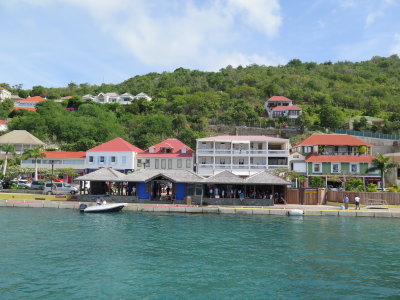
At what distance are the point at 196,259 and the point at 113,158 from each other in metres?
42.4

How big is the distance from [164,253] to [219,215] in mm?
15538

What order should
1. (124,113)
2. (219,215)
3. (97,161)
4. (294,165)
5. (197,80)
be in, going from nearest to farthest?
(219,215) → (294,165) → (97,161) → (124,113) → (197,80)

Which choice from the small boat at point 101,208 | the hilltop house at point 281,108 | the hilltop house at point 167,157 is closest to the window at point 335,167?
the hilltop house at point 167,157

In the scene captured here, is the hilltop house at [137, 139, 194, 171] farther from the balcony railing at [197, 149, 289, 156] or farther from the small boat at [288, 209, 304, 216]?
the small boat at [288, 209, 304, 216]

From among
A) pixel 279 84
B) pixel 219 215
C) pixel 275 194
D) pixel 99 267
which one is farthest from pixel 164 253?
pixel 279 84

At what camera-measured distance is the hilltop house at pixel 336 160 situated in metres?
51.9

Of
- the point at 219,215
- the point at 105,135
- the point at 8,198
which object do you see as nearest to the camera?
the point at 219,215

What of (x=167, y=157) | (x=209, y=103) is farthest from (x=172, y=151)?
(x=209, y=103)

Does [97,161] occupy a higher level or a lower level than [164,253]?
higher

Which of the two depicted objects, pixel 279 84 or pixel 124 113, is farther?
pixel 279 84

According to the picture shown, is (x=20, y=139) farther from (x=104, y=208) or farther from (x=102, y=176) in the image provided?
(x=104, y=208)

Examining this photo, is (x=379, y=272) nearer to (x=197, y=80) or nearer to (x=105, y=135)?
(x=105, y=135)

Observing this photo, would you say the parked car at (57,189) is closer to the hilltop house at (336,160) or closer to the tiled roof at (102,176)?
the tiled roof at (102,176)

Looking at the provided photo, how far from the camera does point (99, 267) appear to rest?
58.4 ft
